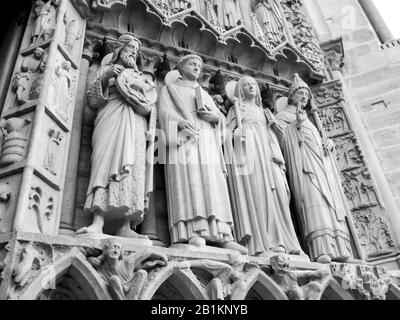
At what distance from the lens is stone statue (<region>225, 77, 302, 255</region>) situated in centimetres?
469

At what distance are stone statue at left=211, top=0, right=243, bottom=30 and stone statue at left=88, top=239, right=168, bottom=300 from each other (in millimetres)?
4141

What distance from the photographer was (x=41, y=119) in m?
4.03

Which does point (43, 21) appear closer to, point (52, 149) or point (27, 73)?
point (27, 73)

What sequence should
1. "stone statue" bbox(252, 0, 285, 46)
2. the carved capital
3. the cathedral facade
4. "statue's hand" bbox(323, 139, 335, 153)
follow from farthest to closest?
1. the carved capital
2. "stone statue" bbox(252, 0, 285, 46)
3. "statue's hand" bbox(323, 139, 335, 153)
4. the cathedral facade

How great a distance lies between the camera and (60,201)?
12.9 ft

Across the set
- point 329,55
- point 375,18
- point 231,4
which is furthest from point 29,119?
point 375,18

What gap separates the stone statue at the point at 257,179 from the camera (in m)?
4.69

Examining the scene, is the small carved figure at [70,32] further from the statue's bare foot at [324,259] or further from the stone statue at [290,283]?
the statue's bare foot at [324,259]

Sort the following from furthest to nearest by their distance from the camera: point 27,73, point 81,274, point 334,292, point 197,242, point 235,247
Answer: point 27,73
point 334,292
point 235,247
point 197,242
point 81,274

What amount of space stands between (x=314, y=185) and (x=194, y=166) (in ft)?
4.85

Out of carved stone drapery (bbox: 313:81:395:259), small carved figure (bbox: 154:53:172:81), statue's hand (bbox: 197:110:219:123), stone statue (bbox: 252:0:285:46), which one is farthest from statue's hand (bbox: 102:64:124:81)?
carved stone drapery (bbox: 313:81:395:259)

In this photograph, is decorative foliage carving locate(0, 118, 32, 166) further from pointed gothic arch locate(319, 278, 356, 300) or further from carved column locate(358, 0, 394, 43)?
carved column locate(358, 0, 394, 43)

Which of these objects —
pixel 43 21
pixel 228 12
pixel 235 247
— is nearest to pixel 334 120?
pixel 228 12

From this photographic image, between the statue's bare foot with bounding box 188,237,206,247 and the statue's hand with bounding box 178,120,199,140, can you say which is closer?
the statue's bare foot with bounding box 188,237,206,247
